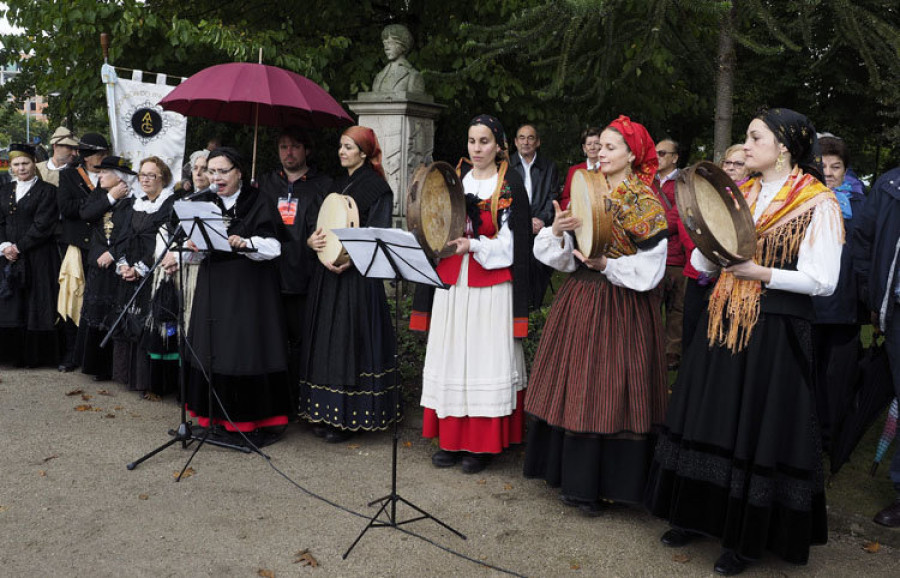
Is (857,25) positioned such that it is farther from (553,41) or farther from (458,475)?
(458,475)

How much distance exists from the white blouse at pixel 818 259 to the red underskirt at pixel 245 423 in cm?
343

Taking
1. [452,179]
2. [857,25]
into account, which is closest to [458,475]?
[452,179]

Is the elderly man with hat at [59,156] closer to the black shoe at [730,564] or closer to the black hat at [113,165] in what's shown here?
the black hat at [113,165]

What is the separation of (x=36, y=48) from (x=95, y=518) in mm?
8457

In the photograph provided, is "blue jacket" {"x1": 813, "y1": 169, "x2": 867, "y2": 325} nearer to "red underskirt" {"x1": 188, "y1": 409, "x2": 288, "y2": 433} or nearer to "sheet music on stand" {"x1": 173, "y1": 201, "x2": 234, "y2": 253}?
"red underskirt" {"x1": 188, "y1": 409, "x2": 288, "y2": 433}

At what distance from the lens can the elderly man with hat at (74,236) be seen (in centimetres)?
727

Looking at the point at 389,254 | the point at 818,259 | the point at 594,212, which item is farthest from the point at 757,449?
the point at 389,254

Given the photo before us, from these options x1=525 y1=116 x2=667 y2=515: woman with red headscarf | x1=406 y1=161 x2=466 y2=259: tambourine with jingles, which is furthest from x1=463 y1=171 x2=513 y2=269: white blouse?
x1=525 y1=116 x2=667 y2=515: woman with red headscarf

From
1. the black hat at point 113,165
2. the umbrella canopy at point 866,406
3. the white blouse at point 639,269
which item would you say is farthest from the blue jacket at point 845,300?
the black hat at point 113,165

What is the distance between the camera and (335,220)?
5.28 m

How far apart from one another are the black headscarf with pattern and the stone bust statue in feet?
18.5

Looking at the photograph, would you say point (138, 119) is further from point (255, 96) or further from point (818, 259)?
point (818, 259)

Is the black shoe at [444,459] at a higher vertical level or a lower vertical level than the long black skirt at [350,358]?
lower

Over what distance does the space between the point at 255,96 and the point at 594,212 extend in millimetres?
2706
